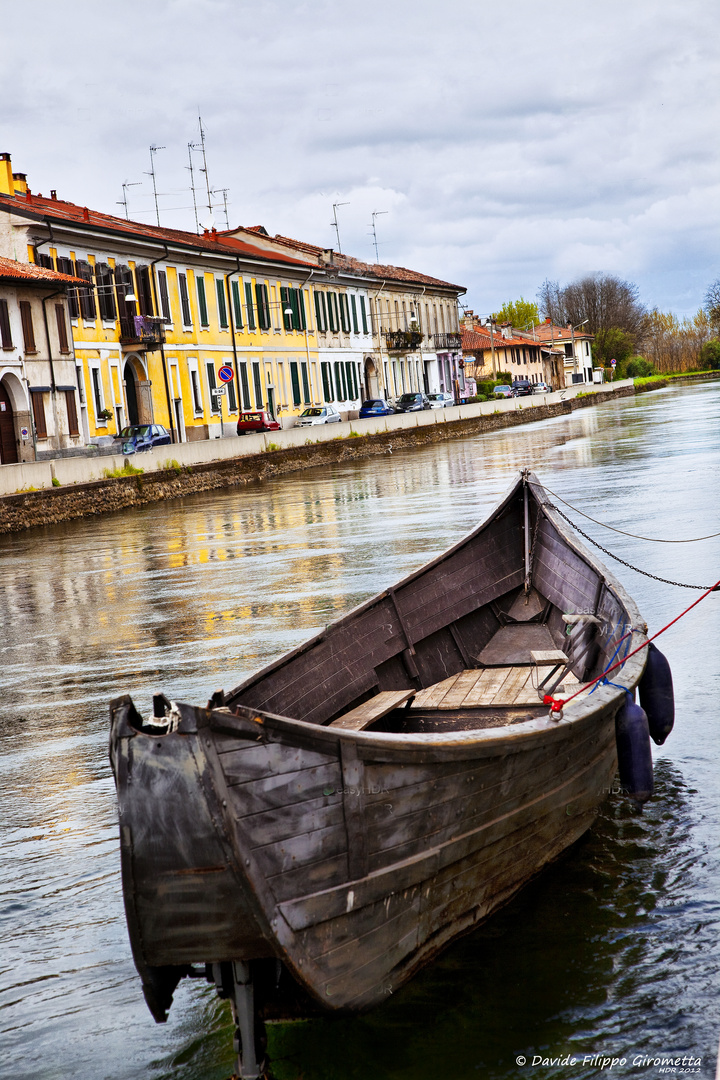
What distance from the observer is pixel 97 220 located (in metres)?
45.4

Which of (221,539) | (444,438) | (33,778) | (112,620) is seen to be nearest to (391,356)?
(444,438)

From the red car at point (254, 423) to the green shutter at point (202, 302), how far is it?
13.3 ft

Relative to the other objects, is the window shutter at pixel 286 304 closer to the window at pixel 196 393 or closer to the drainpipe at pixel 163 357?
the window at pixel 196 393

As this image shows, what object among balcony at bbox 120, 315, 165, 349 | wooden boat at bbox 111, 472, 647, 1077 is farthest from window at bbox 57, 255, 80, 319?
wooden boat at bbox 111, 472, 647, 1077

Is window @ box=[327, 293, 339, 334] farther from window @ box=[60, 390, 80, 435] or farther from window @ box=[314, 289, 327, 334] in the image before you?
window @ box=[60, 390, 80, 435]

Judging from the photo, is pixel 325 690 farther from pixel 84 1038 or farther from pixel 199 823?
pixel 199 823

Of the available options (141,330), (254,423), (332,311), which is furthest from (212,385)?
(332,311)

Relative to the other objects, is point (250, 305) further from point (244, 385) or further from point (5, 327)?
point (5, 327)

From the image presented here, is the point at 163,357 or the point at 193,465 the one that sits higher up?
the point at 163,357

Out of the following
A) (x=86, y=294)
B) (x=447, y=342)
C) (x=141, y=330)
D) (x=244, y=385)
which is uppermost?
(x=86, y=294)

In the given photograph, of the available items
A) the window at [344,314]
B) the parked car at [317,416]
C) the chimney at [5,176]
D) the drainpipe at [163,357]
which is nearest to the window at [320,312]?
the window at [344,314]

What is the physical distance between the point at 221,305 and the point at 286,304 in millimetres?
7499

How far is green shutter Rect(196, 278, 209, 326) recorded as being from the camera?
165 feet

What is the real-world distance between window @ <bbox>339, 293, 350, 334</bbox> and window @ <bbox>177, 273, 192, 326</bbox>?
1933cm
